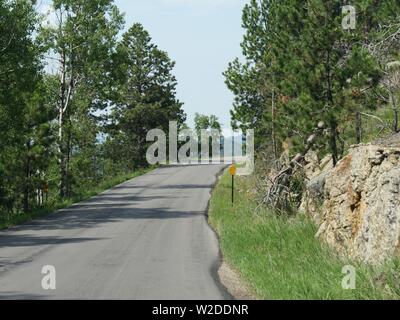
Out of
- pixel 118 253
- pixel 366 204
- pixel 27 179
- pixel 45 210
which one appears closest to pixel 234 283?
pixel 366 204

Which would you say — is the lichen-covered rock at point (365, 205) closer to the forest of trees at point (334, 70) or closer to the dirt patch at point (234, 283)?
the dirt patch at point (234, 283)

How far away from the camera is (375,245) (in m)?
11.0

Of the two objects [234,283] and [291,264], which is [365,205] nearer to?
[291,264]

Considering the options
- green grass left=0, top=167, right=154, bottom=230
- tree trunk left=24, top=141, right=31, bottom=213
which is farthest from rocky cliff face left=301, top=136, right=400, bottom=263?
tree trunk left=24, top=141, right=31, bottom=213

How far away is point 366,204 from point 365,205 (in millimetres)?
Answer: 146

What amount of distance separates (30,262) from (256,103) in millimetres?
30014

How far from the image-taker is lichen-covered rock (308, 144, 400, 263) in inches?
425

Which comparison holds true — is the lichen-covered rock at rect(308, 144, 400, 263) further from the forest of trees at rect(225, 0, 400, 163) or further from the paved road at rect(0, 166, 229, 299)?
the forest of trees at rect(225, 0, 400, 163)

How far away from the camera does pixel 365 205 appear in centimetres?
1256

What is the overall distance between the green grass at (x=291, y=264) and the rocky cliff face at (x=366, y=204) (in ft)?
1.58
